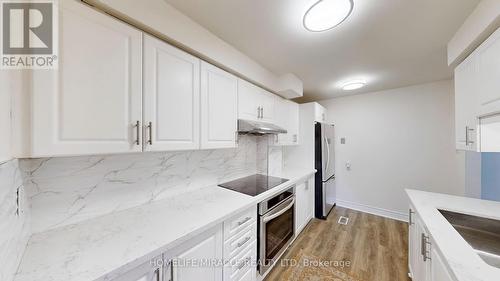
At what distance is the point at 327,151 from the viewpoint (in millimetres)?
3016

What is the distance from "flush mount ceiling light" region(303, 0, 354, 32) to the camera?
1.08 meters

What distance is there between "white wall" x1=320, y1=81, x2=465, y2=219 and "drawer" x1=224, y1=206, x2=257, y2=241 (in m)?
2.77

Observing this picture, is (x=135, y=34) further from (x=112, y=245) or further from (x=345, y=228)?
(x=345, y=228)

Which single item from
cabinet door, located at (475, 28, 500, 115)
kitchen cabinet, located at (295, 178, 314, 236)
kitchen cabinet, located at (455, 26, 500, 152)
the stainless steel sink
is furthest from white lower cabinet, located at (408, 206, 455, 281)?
kitchen cabinet, located at (295, 178, 314, 236)

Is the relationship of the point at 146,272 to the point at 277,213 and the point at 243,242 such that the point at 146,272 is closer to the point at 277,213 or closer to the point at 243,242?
the point at 243,242

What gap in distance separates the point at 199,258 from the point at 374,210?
3.41 m

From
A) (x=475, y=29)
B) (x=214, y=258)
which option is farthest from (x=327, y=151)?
(x=214, y=258)

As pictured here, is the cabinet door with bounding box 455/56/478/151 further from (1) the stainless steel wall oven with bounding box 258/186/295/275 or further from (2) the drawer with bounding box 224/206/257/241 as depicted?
(2) the drawer with bounding box 224/206/257/241

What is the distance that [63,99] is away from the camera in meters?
0.78

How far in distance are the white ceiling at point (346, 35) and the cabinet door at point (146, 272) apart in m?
1.57

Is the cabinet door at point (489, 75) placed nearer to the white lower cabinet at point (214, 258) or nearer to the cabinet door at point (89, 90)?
the white lower cabinet at point (214, 258)

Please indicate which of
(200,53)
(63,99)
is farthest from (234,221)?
(200,53)

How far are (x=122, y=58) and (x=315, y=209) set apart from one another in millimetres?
3279

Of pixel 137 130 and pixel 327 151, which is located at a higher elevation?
pixel 137 130
